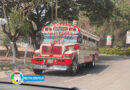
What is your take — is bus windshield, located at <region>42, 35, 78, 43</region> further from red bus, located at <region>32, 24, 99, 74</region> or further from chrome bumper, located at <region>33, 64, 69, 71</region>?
chrome bumper, located at <region>33, 64, 69, 71</region>

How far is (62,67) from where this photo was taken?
10.6 m

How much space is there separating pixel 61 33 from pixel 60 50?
1487 mm

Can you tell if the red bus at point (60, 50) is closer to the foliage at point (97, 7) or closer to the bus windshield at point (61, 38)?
Result: the bus windshield at point (61, 38)

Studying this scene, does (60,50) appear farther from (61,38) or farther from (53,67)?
(61,38)

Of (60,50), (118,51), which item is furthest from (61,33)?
(118,51)

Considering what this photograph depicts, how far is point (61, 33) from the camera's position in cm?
1207

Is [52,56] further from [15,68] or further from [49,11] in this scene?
[49,11]

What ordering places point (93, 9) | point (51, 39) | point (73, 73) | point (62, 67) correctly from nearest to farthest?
1. point (62, 67)
2. point (73, 73)
3. point (51, 39)
4. point (93, 9)

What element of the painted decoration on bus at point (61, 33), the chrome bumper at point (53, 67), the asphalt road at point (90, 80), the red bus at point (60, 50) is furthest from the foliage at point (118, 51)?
the chrome bumper at point (53, 67)

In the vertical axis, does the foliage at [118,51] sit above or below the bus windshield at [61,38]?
below

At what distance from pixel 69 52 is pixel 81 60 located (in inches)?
71.2

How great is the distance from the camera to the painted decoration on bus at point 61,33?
11.8 m

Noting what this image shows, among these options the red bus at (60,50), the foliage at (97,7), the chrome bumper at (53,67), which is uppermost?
the foliage at (97,7)

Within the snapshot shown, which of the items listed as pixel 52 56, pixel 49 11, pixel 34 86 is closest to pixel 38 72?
pixel 52 56
